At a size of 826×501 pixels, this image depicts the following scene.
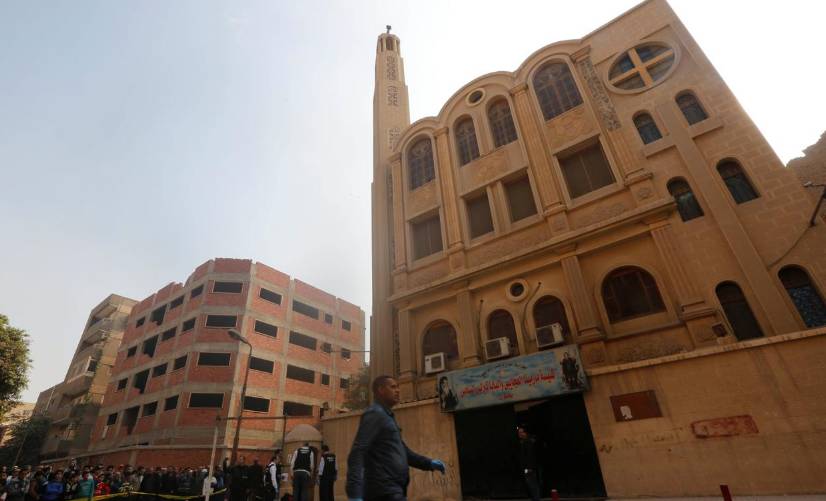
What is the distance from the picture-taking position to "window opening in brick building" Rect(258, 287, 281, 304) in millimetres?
32750

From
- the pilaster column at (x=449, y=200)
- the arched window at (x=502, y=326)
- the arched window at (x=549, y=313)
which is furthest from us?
the pilaster column at (x=449, y=200)

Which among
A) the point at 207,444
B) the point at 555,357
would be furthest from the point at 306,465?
the point at 207,444

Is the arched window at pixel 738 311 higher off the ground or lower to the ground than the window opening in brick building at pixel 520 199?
lower

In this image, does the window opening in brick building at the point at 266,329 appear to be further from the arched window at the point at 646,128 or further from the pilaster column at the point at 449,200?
the arched window at the point at 646,128

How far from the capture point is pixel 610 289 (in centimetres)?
1075

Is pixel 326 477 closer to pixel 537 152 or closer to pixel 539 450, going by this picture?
pixel 539 450

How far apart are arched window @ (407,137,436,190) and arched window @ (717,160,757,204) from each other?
376 inches

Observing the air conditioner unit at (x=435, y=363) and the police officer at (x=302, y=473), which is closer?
the police officer at (x=302, y=473)

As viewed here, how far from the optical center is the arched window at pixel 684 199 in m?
10.2

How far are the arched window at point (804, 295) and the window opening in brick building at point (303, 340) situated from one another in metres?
31.5

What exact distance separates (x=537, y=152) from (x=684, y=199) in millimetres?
4597

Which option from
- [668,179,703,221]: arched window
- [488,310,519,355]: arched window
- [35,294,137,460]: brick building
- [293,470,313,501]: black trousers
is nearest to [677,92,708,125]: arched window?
[668,179,703,221]: arched window

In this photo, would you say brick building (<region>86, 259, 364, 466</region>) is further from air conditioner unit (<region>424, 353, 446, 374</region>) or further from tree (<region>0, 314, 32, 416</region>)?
air conditioner unit (<region>424, 353, 446, 374</region>)

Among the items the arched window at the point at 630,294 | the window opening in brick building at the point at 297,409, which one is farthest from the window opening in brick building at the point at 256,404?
the arched window at the point at 630,294
